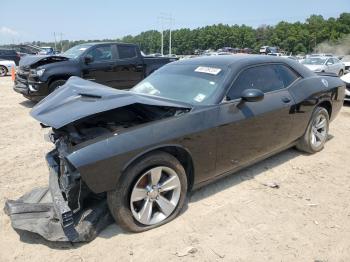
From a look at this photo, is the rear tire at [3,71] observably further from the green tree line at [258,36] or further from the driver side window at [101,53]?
the green tree line at [258,36]

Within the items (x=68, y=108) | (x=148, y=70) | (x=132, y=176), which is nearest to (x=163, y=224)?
(x=132, y=176)

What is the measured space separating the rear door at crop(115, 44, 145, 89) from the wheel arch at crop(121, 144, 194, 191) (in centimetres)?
692

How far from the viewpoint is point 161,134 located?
3232 millimetres

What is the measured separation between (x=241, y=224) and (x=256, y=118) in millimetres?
1297

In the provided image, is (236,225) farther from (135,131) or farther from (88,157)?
(88,157)

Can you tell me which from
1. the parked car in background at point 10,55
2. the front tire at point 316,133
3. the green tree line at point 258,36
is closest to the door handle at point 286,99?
the front tire at point 316,133

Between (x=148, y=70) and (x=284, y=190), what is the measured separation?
7.25 metres

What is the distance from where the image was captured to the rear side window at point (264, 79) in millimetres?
4029

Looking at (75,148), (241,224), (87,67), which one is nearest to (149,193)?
(75,148)

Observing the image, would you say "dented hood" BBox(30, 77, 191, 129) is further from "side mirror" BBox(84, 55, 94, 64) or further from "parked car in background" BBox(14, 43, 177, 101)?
"side mirror" BBox(84, 55, 94, 64)

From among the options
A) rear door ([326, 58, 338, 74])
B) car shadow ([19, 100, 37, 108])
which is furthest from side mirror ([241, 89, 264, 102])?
rear door ([326, 58, 338, 74])

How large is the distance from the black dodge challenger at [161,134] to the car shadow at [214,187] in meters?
0.19

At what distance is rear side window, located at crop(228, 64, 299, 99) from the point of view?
4029 millimetres

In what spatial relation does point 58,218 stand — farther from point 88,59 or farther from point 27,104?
point 27,104
